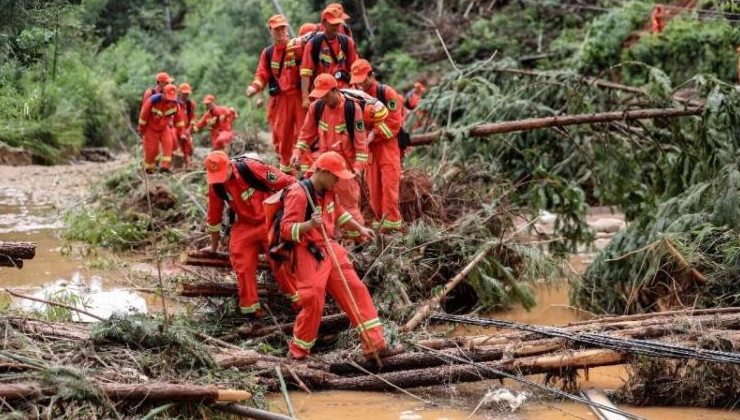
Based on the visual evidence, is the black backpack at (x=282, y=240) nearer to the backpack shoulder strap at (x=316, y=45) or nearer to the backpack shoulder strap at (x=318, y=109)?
the backpack shoulder strap at (x=318, y=109)

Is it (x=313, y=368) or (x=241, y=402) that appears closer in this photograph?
(x=241, y=402)

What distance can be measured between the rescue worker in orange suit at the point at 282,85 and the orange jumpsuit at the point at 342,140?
3.93ft

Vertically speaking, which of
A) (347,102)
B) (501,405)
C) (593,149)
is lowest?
(501,405)

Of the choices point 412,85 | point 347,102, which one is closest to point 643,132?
point 347,102

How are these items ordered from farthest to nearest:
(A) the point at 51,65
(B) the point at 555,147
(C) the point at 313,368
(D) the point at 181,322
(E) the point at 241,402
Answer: (B) the point at 555,147, (A) the point at 51,65, (D) the point at 181,322, (C) the point at 313,368, (E) the point at 241,402

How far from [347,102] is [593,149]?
361 cm

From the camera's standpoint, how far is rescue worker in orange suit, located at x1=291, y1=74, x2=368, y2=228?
27.7ft

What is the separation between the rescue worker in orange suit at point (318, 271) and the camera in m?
6.50

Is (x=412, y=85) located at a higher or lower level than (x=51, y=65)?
lower

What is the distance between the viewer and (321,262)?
6594mm

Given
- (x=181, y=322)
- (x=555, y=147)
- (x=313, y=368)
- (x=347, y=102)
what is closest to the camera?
(x=313, y=368)

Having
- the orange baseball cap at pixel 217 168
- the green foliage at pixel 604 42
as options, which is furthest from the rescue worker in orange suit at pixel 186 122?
the orange baseball cap at pixel 217 168

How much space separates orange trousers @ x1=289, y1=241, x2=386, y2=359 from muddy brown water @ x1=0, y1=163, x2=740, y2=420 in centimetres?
42

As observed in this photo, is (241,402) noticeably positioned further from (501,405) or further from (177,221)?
(177,221)
